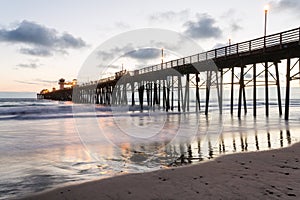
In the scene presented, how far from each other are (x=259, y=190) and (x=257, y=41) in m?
16.8

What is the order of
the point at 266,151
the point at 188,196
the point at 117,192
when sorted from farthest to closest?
the point at 266,151
the point at 117,192
the point at 188,196

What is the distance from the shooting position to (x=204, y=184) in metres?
5.29

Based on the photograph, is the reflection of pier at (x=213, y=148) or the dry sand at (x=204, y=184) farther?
the reflection of pier at (x=213, y=148)

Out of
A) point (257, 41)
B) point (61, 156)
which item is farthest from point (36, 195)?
point (257, 41)

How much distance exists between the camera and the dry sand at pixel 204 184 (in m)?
4.69

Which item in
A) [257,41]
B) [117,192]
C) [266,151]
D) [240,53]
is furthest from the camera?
[240,53]

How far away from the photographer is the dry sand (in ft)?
15.4

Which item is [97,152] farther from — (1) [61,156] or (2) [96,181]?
(2) [96,181]

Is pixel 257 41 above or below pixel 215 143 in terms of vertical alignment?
above

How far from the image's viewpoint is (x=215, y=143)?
1070 cm

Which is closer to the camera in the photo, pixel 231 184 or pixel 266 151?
pixel 231 184

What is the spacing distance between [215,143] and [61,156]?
5.56 meters

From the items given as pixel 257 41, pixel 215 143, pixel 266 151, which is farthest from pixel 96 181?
pixel 257 41

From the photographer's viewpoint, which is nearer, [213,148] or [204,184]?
[204,184]
